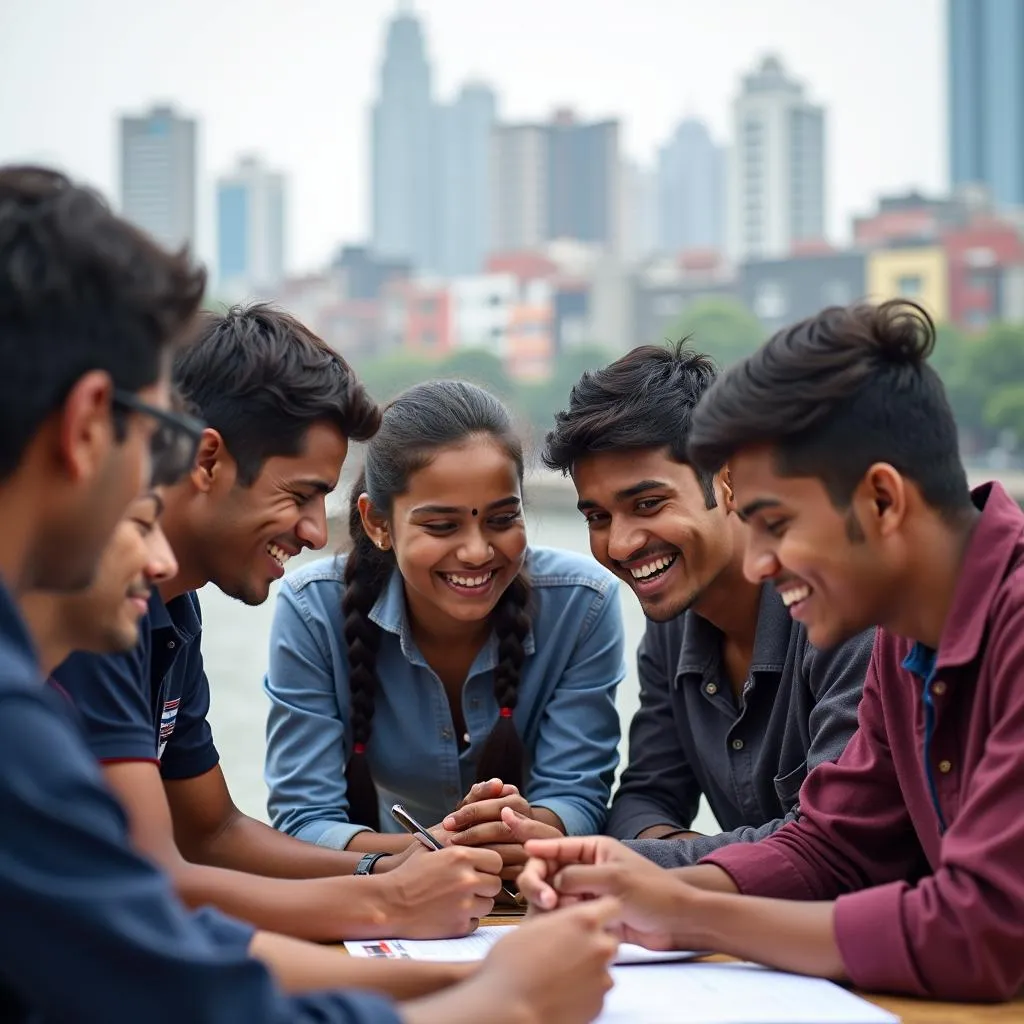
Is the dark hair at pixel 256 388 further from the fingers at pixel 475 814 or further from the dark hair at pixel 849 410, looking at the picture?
the dark hair at pixel 849 410

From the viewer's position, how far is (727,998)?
160cm

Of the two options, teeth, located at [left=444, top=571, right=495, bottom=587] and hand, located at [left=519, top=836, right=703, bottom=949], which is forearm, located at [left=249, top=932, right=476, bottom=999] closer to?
hand, located at [left=519, top=836, right=703, bottom=949]

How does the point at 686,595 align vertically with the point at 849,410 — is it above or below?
below

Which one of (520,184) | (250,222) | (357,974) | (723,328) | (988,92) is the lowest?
(357,974)

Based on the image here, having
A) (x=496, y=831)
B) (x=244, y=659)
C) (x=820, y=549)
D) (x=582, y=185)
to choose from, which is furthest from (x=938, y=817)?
(x=582, y=185)

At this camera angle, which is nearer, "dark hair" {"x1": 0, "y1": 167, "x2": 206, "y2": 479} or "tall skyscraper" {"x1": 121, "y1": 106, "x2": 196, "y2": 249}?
"dark hair" {"x1": 0, "y1": 167, "x2": 206, "y2": 479}

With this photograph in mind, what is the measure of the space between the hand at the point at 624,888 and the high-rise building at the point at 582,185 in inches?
3732

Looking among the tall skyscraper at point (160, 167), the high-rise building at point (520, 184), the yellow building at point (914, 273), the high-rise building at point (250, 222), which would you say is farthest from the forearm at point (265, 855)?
the high-rise building at point (250, 222)

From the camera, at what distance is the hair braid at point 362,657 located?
281 centimetres

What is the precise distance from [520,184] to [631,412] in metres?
97.2

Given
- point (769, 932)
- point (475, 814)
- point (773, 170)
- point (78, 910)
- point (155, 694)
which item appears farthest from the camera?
point (773, 170)

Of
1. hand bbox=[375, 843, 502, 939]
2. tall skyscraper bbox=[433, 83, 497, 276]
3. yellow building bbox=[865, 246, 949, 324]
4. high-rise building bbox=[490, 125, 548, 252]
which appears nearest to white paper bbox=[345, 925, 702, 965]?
hand bbox=[375, 843, 502, 939]

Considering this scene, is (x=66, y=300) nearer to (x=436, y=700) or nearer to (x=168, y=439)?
(x=168, y=439)

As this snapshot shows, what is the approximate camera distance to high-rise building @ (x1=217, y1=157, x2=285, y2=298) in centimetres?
10906
